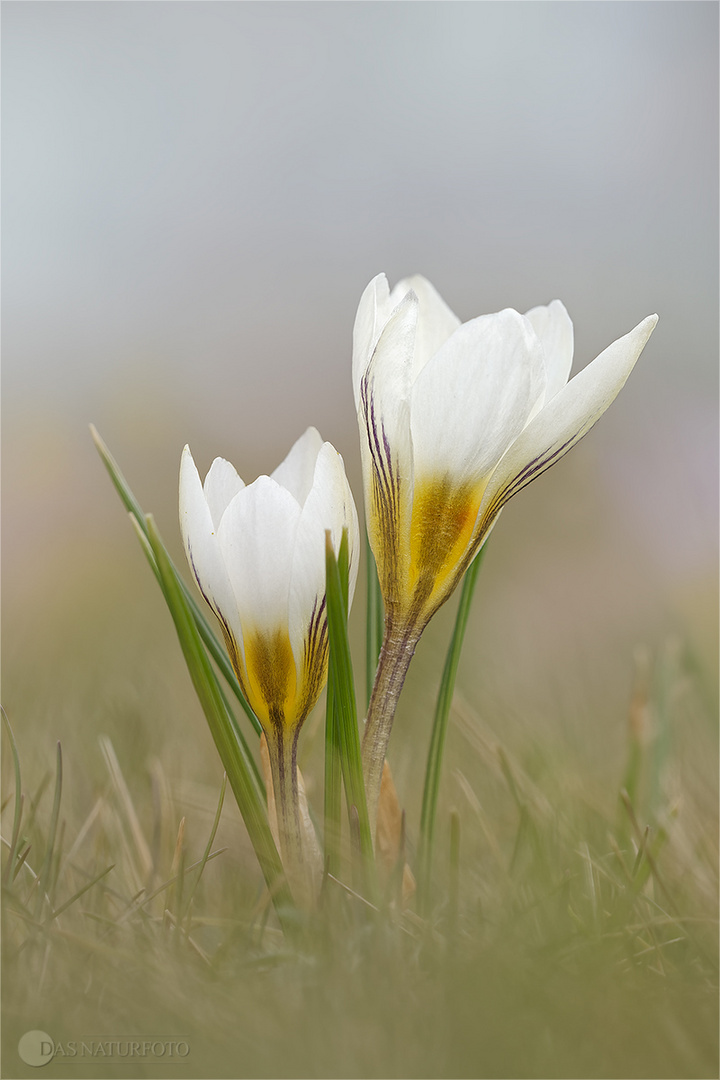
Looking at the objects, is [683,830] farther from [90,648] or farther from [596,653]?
[90,648]

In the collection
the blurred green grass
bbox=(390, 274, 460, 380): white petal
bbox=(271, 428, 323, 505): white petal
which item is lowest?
the blurred green grass

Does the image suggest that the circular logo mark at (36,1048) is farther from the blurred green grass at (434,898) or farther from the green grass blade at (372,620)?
the green grass blade at (372,620)

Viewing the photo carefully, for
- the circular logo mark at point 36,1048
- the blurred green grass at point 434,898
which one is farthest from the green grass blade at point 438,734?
the circular logo mark at point 36,1048

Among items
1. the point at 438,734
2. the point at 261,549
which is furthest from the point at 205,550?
the point at 438,734

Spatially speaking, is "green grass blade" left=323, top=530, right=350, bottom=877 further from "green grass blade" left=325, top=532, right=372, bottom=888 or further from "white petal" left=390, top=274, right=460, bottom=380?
"white petal" left=390, top=274, right=460, bottom=380

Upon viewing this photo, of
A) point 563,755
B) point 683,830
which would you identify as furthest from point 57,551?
point 683,830

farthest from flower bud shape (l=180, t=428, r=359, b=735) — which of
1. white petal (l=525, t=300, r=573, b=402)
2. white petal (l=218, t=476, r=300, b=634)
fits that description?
white petal (l=525, t=300, r=573, b=402)

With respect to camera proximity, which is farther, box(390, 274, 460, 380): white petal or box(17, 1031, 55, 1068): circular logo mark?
box(390, 274, 460, 380): white petal
